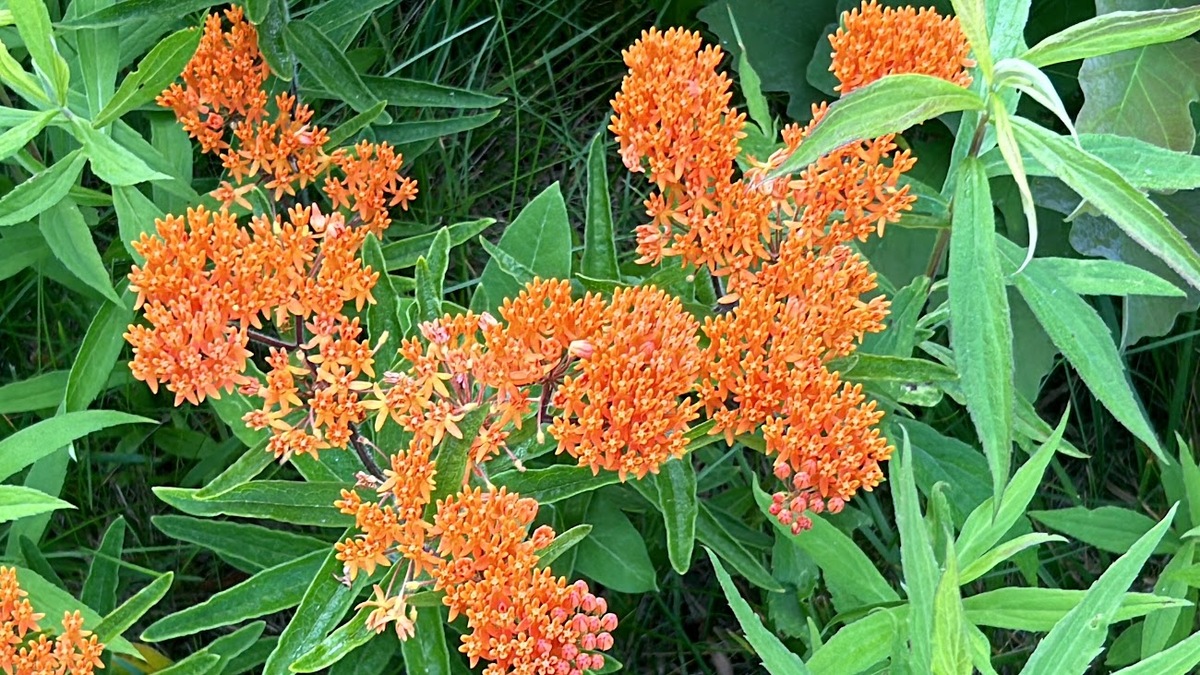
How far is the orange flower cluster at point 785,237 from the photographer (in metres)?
1.89

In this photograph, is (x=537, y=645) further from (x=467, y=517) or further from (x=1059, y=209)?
(x=1059, y=209)

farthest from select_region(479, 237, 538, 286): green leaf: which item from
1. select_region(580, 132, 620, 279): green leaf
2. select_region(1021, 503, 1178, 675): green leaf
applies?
select_region(1021, 503, 1178, 675): green leaf

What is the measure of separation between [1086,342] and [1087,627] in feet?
1.93

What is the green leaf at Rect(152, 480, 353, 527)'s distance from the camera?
194 cm

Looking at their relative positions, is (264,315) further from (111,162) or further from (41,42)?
(41,42)

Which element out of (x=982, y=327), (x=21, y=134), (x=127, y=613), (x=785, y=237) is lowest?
(x=127, y=613)

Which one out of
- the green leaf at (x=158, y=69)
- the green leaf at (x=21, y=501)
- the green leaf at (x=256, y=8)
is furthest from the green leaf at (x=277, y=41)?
the green leaf at (x=21, y=501)

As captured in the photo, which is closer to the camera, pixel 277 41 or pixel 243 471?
pixel 243 471

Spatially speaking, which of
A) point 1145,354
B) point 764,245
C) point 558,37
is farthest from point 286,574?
point 1145,354

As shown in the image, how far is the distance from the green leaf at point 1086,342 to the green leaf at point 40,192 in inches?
66.6

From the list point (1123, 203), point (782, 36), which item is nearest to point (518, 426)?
point (1123, 203)

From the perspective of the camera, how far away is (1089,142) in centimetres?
197

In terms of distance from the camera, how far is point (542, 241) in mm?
2236

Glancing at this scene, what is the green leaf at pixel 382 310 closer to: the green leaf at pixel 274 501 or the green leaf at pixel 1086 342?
the green leaf at pixel 274 501
